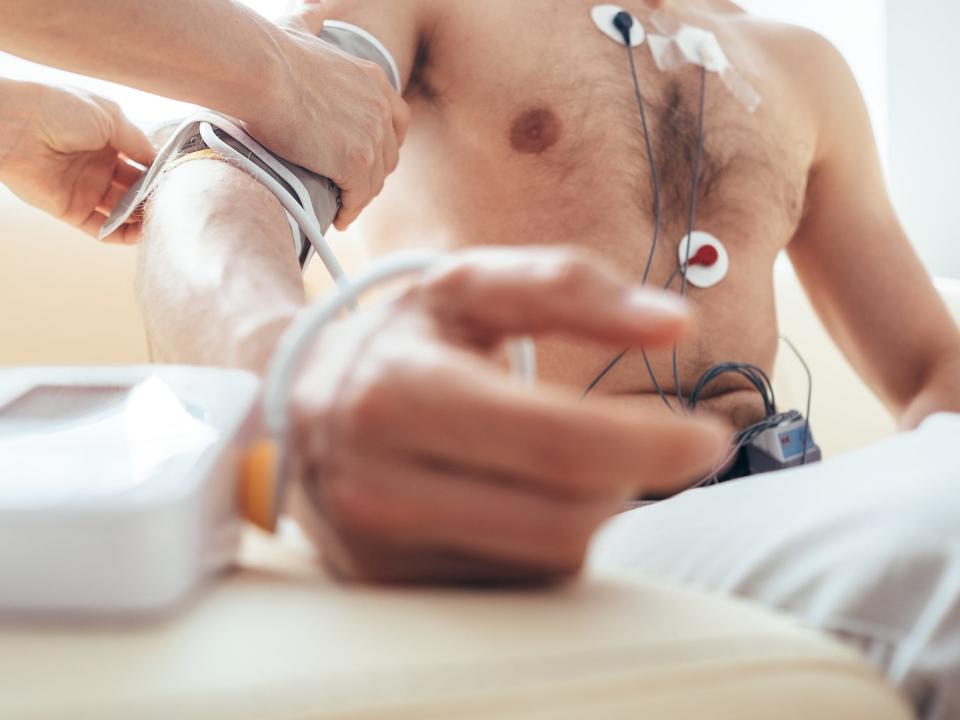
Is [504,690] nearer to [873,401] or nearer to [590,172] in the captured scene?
[590,172]

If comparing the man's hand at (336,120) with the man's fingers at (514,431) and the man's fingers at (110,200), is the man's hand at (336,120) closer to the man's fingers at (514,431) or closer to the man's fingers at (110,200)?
the man's fingers at (110,200)

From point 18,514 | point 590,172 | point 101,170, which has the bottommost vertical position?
point 101,170

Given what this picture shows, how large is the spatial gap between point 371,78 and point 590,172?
30 cm

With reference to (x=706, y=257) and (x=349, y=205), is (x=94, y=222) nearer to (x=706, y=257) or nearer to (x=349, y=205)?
(x=349, y=205)

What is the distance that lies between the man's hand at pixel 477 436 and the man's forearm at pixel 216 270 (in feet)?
0.50

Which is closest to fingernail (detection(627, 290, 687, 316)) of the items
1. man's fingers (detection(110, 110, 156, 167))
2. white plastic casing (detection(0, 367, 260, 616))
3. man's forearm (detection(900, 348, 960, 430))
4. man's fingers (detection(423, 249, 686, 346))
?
man's fingers (detection(423, 249, 686, 346))

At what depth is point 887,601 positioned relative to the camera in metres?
0.39

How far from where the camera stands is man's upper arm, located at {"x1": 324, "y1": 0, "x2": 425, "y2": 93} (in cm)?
94

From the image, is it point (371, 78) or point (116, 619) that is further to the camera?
point (371, 78)

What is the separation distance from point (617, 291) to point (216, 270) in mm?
321

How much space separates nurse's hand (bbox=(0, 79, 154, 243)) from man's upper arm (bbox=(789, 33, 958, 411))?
0.90m

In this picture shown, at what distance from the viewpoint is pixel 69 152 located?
903 mm

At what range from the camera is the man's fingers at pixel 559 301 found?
275 mm

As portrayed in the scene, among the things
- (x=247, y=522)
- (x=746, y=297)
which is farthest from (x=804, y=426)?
(x=247, y=522)
